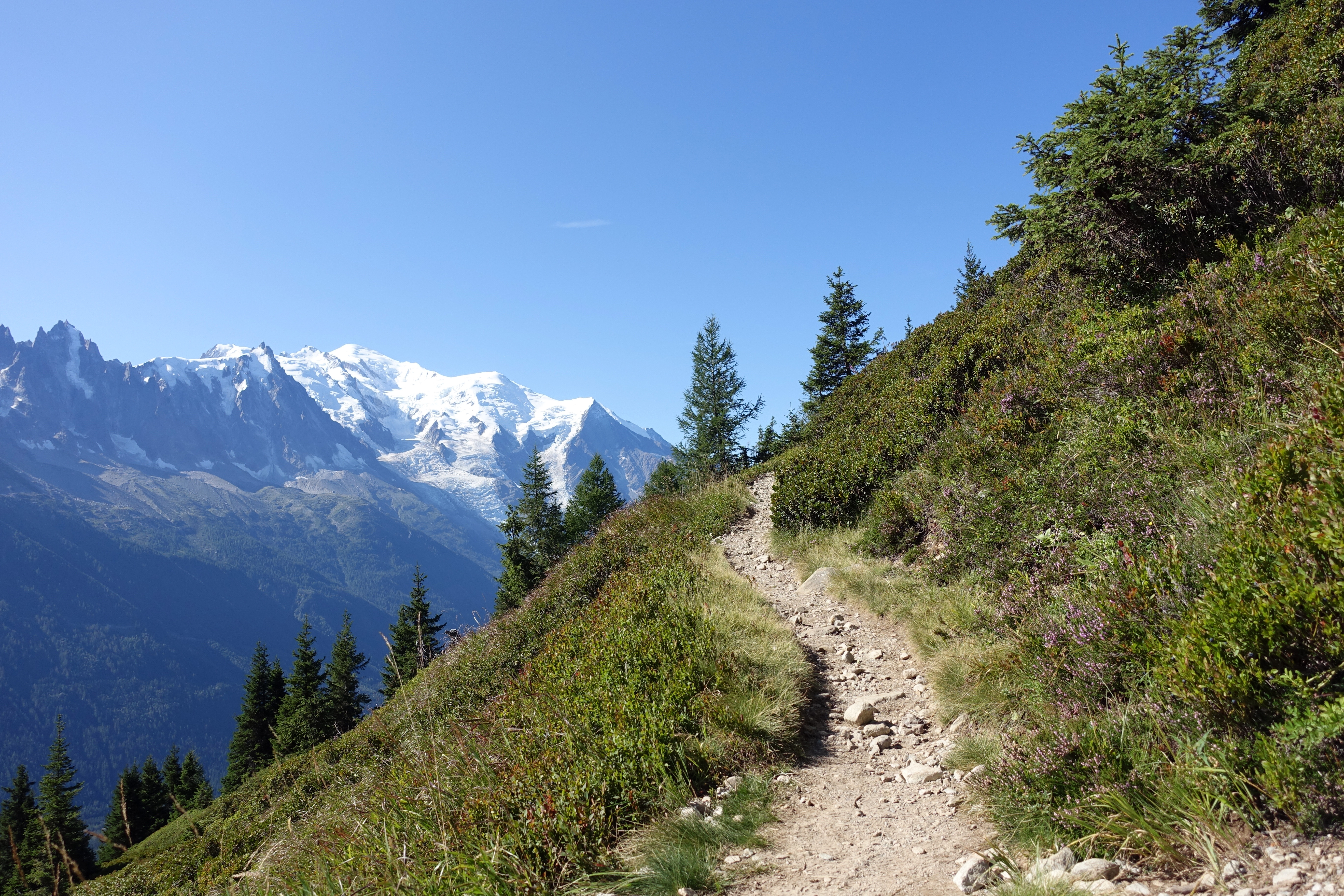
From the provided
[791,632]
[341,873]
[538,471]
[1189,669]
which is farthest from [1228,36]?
[538,471]

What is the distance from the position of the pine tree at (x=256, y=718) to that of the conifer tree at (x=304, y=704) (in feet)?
3.90

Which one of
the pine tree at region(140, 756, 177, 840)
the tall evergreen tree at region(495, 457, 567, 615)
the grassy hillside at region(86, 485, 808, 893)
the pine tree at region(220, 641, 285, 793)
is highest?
the tall evergreen tree at region(495, 457, 567, 615)

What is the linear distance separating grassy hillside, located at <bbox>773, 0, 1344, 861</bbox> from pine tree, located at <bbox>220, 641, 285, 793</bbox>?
51.9 metres

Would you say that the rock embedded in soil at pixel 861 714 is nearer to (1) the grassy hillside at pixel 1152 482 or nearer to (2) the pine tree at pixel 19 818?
(1) the grassy hillside at pixel 1152 482

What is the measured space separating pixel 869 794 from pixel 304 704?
4827 centimetres

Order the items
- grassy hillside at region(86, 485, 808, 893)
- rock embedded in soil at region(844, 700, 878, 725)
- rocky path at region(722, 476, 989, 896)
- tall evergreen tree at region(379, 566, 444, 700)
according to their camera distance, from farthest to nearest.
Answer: tall evergreen tree at region(379, 566, 444, 700) → rock embedded in soil at region(844, 700, 878, 725) → grassy hillside at region(86, 485, 808, 893) → rocky path at region(722, 476, 989, 896)

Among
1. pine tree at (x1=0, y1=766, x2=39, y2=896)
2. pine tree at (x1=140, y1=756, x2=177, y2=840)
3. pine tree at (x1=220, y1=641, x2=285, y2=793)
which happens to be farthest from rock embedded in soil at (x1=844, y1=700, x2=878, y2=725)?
pine tree at (x1=140, y1=756, x2=177, y2=840)

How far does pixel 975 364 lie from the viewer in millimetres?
11984

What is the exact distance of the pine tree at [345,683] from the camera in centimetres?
4222

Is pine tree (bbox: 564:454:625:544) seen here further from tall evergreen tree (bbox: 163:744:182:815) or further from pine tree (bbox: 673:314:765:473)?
tall evergreen tree (bbox: 163:744:182:815)

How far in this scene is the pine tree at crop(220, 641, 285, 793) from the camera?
4534 centimetres

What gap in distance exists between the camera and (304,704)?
136 feet

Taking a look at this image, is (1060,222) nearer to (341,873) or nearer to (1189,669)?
(1189,669)

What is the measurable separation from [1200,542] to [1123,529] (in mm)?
1219
